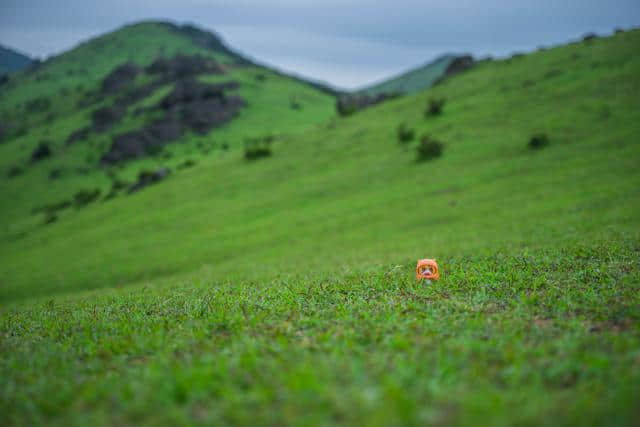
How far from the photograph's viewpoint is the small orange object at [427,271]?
11.1 metres

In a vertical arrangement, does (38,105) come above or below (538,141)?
above

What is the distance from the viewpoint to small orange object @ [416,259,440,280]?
11.1m

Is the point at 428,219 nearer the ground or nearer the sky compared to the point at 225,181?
nearer the ground

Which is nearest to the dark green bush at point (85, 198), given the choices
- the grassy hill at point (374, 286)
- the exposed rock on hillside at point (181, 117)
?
the grassy hill at point (374, 286)

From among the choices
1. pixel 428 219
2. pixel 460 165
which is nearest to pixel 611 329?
pixel 428 219

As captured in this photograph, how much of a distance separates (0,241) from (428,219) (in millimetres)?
69519

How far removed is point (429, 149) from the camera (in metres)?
48.6

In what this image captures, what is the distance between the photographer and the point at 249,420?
4566 millimetres

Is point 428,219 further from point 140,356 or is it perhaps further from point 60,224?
point 60,224

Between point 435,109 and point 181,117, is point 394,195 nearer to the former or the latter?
point 435,109

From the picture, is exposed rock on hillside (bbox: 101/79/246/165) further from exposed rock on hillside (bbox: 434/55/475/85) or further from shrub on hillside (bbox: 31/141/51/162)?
exposed rock on hillside (bbox: 434/55/475/85)

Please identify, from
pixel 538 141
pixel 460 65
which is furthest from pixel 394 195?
pixel 460 65

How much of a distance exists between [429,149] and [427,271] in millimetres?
40159

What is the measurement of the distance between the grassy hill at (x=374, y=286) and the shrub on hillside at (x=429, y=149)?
206 centimetres
